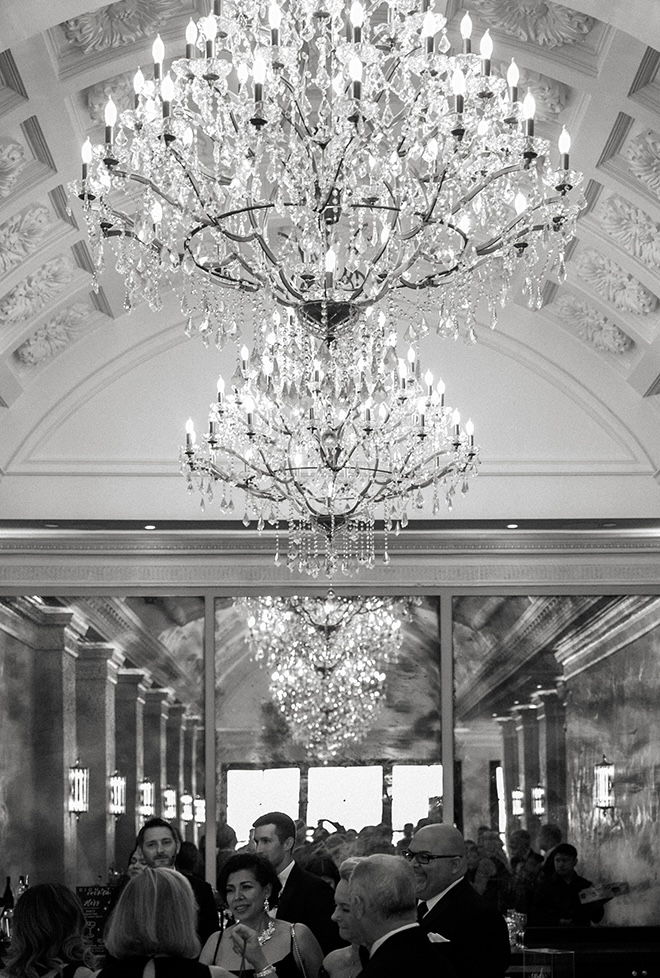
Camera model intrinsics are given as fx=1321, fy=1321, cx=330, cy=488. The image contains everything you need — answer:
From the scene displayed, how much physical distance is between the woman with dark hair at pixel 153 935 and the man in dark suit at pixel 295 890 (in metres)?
2.46

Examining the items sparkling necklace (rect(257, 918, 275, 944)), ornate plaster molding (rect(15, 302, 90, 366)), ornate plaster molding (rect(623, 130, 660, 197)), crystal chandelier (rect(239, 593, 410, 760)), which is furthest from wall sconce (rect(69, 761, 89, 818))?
sparkling necklace (rect(257, 918, 275, 944))

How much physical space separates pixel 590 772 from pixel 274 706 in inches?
131

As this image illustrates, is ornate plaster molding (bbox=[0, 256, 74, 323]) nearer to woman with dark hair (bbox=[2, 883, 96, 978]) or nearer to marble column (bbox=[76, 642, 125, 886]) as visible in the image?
marble column (bbox=[76, 642, 125, 886])

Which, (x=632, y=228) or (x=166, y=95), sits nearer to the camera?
(x=166, y=95)

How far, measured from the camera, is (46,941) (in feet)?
13.7

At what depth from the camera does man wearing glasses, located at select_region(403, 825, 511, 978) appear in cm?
534

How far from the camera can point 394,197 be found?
6.27m

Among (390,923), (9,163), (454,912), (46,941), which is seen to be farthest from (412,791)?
(46,941)

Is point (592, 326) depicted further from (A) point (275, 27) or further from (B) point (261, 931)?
(B) point (261, 931)

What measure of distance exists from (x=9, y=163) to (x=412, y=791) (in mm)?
7584

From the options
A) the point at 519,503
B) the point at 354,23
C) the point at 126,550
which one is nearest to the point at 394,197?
the point at 354,23

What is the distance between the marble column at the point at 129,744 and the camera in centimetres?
1336

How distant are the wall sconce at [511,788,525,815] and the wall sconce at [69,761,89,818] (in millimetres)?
4335

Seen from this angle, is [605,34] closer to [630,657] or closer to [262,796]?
[630,657]
